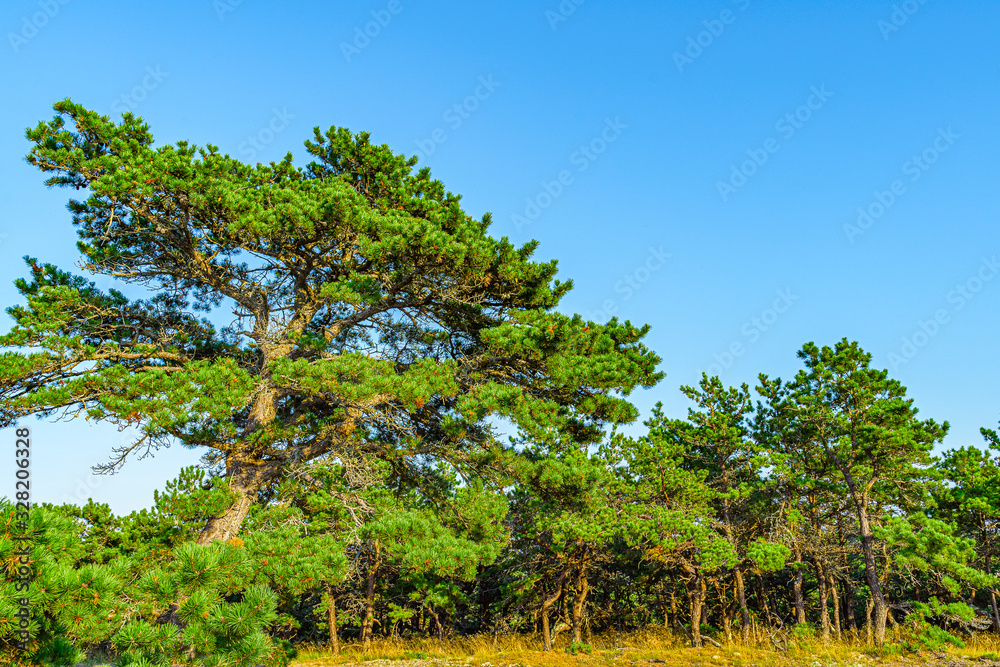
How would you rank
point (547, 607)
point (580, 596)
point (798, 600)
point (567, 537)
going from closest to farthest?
point (567, 537), point (547, 607), point (580, 596), point (798, 600)

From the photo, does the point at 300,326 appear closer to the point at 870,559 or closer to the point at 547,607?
the point at 547,607

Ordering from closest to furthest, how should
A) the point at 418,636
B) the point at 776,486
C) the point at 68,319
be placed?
1. the point at 68,319
2. the point at 776,486
3. the point at 418,636

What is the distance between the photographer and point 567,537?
1202 centimetres

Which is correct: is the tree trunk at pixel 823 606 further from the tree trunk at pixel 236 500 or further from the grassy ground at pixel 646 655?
the tree trunk at pixel 236 500

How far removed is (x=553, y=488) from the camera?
10.3 metres

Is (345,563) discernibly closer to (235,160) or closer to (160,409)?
(160,409)

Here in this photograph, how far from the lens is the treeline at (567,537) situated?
5180 mm

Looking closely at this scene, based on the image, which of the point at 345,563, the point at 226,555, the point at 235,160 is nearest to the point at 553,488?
the point at 345,563

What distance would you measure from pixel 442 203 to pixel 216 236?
462 centimetres

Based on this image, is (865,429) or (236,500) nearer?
(236,500)

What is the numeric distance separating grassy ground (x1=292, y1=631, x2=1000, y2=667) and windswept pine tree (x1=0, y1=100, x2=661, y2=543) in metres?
4.82

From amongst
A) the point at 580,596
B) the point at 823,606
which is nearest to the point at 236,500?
the point at 580,596

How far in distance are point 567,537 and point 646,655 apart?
141 inches

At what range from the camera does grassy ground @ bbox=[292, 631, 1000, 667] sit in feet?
38.3
